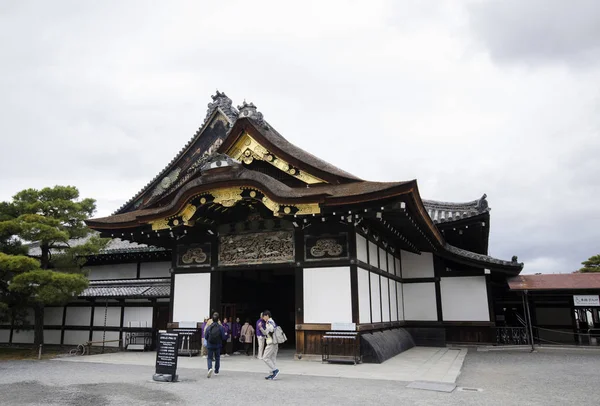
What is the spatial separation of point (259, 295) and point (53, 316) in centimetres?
972

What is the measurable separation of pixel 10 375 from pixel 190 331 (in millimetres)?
5349

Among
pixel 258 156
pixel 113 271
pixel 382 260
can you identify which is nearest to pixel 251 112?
pixel 258 156

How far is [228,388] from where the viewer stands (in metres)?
8.96

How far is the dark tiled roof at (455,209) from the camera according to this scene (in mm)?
18586

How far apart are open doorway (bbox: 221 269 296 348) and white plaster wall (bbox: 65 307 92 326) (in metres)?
7.32

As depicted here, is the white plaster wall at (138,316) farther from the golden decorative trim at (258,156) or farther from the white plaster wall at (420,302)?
the white plaster wall at (420,302)

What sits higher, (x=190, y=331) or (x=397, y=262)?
(x=397, y=262)

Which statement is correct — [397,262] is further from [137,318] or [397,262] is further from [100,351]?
[100,351]

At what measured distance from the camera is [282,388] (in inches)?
351

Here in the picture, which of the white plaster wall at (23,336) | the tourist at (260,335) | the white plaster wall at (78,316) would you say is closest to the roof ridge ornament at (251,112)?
the tourist at (260,335)

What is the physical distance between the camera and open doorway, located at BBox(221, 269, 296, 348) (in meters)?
17.0

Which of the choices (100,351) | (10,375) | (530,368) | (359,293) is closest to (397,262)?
(359,293)

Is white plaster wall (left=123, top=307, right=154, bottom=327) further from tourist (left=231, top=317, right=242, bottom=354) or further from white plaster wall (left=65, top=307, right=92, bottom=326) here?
tourist (left=231, top=317, right=242, bottom=354)

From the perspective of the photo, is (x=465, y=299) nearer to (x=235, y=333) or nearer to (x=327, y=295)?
(x=327, y=295)
